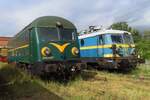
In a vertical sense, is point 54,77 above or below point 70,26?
below

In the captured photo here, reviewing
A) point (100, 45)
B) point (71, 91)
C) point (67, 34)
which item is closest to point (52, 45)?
point (67, 34)

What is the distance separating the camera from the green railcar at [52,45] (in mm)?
12320

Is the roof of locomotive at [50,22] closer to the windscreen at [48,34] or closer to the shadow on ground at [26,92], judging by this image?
the windscreen at [48,34]

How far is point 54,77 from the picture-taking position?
14.1 m

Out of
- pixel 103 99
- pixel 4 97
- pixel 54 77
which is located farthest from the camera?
pixel 54 77

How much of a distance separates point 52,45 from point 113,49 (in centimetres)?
542

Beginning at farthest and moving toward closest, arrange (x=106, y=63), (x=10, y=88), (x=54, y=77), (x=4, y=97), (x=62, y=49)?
(x=106, y=63) → (x=54, y=77) → (x=62, y=49) → (x=10, y=88) → (x=4, y=97)

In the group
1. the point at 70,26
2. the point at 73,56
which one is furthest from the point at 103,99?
the point at 70,26

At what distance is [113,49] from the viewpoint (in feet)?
55.3

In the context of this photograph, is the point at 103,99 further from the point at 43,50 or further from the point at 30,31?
the point at 30,31

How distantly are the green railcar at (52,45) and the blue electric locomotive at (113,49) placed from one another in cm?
424

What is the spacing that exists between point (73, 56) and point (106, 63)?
4.76m

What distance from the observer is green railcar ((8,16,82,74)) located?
12.3 m

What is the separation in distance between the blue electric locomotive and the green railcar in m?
4.24
